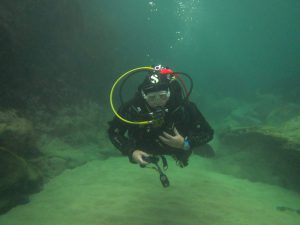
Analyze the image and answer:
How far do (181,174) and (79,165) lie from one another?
3.18 metres

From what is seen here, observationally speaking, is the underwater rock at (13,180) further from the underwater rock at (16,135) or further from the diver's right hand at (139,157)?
the diver's right hand at (139,157)

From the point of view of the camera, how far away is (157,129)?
4488 mm

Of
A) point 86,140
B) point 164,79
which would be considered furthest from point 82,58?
point 164,79

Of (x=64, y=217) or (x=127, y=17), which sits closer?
(x=64, y=217)

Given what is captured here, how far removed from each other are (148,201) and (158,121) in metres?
1.95

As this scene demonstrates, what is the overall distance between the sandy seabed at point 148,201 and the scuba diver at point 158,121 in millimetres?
995

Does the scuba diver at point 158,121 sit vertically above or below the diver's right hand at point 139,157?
above

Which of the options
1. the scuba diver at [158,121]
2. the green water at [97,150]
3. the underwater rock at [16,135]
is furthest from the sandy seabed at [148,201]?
the underwater rock at [16,135]

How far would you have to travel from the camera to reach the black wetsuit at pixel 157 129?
448 cm

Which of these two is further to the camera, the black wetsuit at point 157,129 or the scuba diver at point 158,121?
the black wetsuit at point 157,129

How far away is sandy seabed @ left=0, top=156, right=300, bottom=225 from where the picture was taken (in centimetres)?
440

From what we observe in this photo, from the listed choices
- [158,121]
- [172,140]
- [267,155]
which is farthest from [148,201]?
[267,155]

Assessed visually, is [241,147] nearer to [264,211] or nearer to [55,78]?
[264,211]

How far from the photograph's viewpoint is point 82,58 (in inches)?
462
